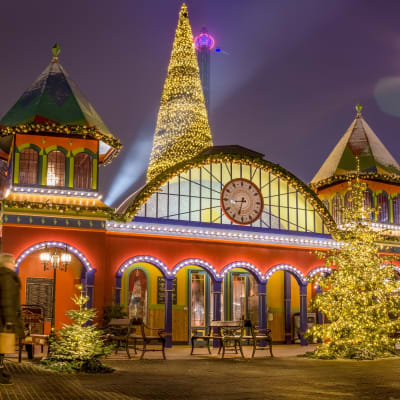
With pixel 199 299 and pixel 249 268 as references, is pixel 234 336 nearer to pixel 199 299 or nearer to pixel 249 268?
pixel 249 268

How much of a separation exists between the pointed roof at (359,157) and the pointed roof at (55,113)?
9828 mm

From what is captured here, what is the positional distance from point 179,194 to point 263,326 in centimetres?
534

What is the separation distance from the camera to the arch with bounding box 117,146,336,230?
68.2 feet

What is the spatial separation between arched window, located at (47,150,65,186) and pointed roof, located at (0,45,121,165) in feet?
2.39

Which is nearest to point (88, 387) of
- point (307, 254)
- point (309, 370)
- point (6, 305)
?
point (6, 305)

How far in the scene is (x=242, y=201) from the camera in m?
22.5

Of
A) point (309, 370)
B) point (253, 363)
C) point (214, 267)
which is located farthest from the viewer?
point (214, 267)

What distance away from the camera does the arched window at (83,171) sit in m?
20.2

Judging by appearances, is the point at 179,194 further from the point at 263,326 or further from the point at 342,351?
the point at 342,351

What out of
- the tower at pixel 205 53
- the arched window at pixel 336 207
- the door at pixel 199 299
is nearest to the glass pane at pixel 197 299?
the door at pixel 199 299

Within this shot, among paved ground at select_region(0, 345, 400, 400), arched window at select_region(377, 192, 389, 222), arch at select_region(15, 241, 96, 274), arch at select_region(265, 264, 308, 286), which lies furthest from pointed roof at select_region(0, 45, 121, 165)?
arched window at select_region(377, 192, 389, 222)

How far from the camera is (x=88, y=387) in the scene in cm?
1029

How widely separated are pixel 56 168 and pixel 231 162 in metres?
6.12

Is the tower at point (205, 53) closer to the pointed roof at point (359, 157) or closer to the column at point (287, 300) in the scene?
the pointed roof at point (359, 157)
